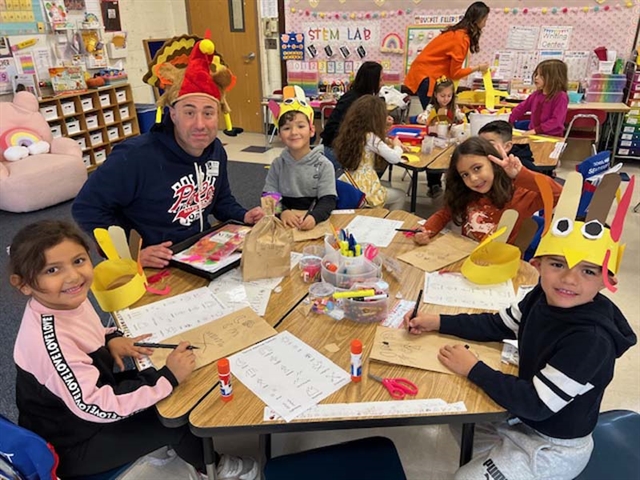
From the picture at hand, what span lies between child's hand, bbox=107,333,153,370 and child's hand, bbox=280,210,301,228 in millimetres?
889

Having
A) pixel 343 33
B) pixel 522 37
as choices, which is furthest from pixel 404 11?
pixel 522 37

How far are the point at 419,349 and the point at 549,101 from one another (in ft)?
12.4

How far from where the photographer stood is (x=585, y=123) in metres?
5.33

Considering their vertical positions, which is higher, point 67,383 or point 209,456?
point 67,383

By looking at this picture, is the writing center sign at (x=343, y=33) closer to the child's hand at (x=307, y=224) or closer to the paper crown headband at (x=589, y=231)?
the child's hand at (x=307, y=224)

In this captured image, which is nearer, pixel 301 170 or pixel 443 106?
pixel 301 170

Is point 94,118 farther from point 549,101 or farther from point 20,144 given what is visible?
point 549,101

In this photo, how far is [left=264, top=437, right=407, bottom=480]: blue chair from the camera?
133 centimetres

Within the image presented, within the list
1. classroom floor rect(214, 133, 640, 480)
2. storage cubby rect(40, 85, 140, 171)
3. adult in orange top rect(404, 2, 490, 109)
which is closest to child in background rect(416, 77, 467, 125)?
adult in orange top rect(404, 2, 490, 109)

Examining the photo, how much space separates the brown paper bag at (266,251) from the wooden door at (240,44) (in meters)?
5.80

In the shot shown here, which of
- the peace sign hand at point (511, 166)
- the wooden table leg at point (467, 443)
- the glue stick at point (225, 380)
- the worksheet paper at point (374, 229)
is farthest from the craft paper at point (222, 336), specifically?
the peace sign hand at point (511, 166)

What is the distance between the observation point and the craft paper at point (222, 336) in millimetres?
→ 1313

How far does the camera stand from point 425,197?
4754 millimetres

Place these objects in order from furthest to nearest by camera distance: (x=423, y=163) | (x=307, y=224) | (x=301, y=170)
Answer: (x=423, y=163)
(x=301, y=170)
(x=307, y=224)
